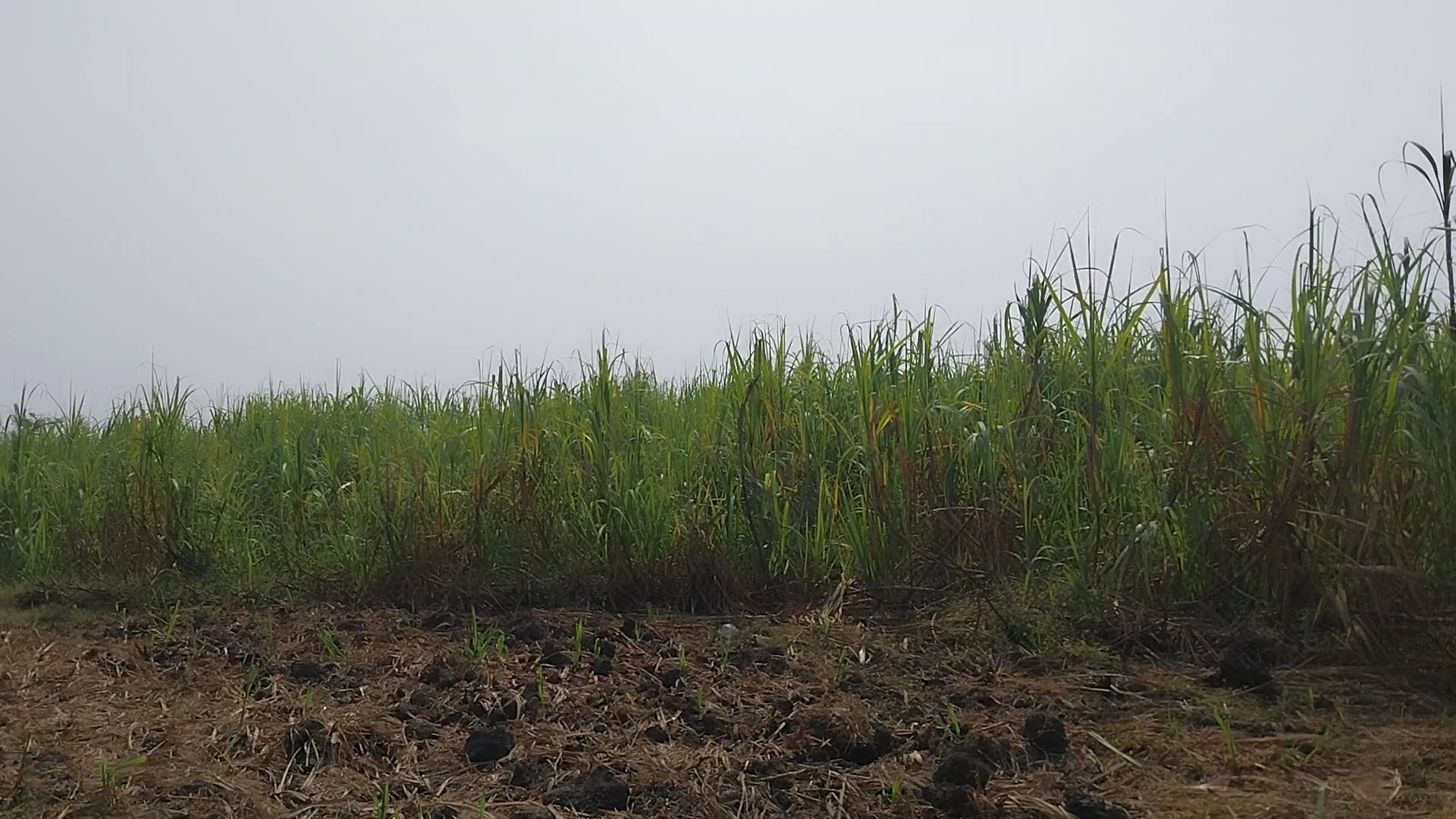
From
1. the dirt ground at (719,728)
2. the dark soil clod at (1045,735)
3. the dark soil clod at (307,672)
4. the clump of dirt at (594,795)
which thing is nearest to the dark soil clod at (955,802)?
the dirt ground at (719,728)

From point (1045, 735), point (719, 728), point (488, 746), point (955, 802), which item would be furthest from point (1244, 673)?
point (488, 746)

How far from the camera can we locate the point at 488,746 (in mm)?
1868

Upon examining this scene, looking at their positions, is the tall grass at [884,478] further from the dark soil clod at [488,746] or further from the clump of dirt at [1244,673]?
the dark soil clod at [488,746]

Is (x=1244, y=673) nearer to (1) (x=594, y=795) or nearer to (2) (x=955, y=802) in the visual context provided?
(2) (x=955, y=802)

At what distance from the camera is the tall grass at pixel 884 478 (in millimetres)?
2203

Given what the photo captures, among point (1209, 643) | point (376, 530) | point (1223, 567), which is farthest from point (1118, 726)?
point (376, 530)

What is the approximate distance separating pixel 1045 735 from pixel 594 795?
33.0 inches

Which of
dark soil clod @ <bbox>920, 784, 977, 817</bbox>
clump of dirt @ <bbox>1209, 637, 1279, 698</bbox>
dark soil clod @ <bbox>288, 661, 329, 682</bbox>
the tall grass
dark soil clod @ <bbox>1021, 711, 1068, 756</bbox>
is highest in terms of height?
the tall grass

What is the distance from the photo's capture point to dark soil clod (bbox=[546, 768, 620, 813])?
1.64 metres

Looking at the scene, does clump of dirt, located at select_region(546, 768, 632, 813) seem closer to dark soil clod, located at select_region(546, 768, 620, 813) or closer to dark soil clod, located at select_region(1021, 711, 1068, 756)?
dark soil clod, located at select_region(546, 768, 620, 813)

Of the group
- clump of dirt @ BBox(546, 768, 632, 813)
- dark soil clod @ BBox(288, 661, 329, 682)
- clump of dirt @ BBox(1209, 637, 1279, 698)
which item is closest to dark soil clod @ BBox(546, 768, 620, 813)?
clump of dirt @ BBox(546, 768, 632, 813)

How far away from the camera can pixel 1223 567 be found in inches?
93.5

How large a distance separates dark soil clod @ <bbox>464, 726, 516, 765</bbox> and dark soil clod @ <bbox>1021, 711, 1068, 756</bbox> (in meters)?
1.00

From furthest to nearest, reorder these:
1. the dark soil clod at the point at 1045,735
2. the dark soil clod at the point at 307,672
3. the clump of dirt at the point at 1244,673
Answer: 1. the dark soil clod at the point at 307,672
2. the clump of dirt at the point at 1244,673
3. the dark soil clod at the point at 1045,735
